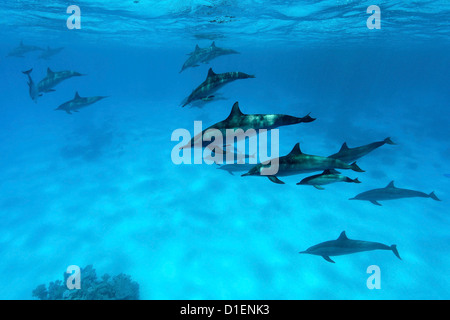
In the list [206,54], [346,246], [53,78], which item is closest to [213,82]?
[206,54]

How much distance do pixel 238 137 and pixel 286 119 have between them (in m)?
0.86

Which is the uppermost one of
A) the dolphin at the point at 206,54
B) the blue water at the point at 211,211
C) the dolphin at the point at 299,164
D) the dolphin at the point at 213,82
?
the dolphin at the point at 206,54

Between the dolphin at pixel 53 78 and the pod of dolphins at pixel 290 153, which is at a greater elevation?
the dolphin at pixel 53 78

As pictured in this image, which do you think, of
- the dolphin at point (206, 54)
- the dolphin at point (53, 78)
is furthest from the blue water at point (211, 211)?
the dolphin at point (53, 78)

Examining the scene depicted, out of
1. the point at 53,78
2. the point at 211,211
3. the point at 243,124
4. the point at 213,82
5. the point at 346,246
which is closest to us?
the point at 243,124

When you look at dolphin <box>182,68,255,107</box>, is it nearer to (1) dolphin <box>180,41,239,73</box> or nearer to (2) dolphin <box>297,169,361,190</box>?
(2) dolphin <box>297,169,361,190</box>

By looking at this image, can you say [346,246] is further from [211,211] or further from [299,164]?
[211,211]

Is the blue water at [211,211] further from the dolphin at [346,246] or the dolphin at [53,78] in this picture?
the dolphin at [53,78]

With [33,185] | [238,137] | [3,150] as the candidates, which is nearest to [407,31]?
[238,137]

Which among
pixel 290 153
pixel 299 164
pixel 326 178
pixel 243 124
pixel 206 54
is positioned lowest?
pixel 326 178

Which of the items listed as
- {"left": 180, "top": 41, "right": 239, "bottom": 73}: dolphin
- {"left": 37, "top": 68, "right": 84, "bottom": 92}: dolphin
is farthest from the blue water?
{"left": 37, "top": 68, "right": 84, "bottom": 92}: dolphin

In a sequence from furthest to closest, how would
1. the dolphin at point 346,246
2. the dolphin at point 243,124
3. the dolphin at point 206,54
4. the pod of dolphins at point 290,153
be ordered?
the dolphin at point 206,54 → the dolphin at point 346,246 → the pod of dolphins at point 290,153 → the dolphin at point 243,124
